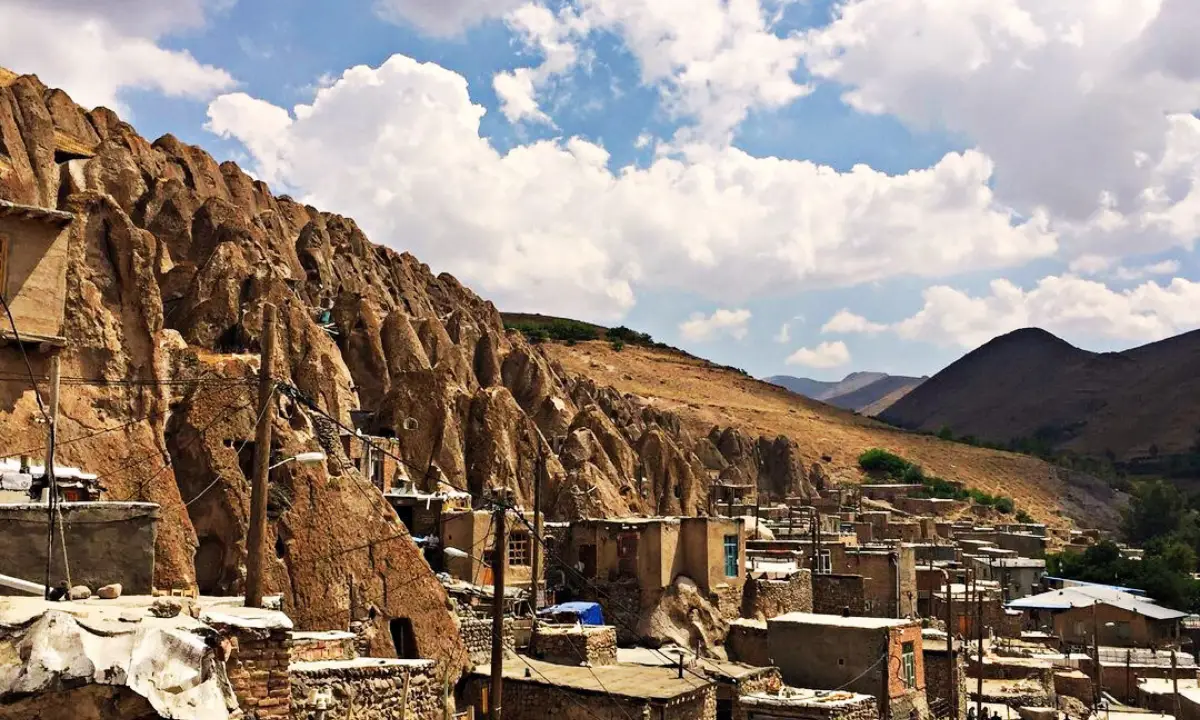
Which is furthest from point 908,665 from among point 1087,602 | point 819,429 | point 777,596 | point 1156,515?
point 819,429

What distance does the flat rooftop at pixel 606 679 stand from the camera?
2164 cm

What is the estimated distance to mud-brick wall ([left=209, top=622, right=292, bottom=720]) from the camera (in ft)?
33.9

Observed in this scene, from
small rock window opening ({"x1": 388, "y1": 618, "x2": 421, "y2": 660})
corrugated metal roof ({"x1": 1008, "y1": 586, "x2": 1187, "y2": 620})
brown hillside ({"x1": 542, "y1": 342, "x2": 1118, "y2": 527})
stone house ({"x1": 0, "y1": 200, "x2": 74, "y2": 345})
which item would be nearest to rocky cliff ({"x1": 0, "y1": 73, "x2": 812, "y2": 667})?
small rock window opening ({"x1": 388, "y1": 618, "x2": 421, "y2": 660})

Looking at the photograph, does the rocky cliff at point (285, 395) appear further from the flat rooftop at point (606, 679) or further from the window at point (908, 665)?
the window at point (908, 665)

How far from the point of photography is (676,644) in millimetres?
32375

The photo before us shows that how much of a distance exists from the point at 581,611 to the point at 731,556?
24.0 feet

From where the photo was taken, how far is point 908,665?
29641mm

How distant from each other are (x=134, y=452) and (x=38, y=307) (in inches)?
252

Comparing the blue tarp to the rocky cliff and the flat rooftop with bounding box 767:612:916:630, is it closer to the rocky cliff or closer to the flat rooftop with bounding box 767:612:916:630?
the flat rooftop with bounding box 767:612:916:630

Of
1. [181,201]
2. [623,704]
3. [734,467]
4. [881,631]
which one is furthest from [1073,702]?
[734,467]

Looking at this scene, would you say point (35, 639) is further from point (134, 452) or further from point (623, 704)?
point (623, 704)

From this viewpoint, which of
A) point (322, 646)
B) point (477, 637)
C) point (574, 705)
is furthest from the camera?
point (477, 637)

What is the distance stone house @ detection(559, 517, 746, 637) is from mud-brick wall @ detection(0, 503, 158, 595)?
22087mm

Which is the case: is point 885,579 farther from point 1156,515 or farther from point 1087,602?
point 1156,515
